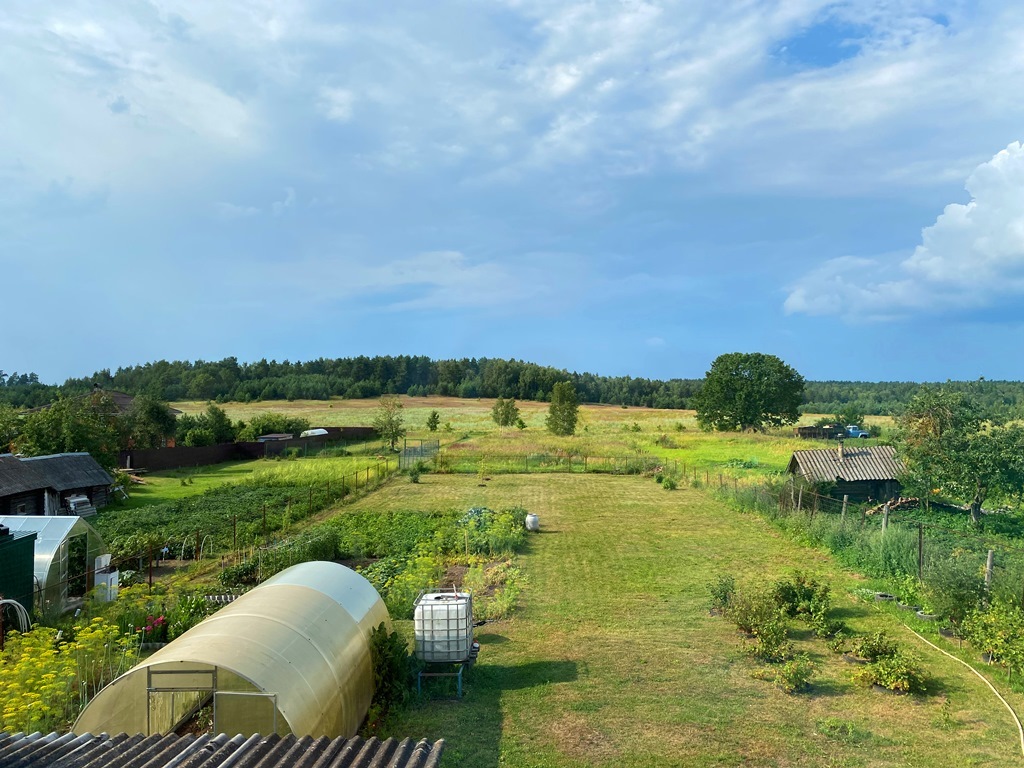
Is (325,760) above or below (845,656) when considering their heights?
above

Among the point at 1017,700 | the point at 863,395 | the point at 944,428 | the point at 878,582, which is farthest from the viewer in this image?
the point at 863,395

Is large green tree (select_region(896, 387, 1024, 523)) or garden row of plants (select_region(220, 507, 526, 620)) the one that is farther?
large green tree (select_region(896, 387, 1024, 523))

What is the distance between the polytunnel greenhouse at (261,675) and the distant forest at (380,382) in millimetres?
87261

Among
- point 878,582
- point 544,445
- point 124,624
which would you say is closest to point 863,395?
point 544,445

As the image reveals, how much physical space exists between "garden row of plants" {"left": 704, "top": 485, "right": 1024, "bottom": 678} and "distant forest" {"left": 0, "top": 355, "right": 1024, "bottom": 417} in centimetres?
7760

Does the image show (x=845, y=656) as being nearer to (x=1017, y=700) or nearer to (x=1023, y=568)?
(x=1017, y=700)

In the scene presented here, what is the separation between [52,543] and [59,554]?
24 centimetres

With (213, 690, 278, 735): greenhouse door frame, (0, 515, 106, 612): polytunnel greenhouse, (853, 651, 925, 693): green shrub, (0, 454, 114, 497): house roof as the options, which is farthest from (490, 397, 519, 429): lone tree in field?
A: (213, 690, 278, 735): greenhouse door frame

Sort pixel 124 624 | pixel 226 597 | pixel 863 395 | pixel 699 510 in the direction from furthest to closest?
pixel 863 395, pixel 699 510, pixel 226 597, pixel 124 624

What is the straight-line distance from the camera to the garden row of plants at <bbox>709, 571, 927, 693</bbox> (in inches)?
384

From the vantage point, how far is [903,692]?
958cm

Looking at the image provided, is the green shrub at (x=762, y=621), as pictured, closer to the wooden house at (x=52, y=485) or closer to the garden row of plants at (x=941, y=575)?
the garden row of plants at (x=941, y=575)

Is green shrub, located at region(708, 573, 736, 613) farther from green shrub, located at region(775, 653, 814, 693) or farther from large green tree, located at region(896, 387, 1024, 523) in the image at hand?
large green tree, located at region(896, 387, 1024, 523)

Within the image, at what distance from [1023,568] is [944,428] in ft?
32.1
